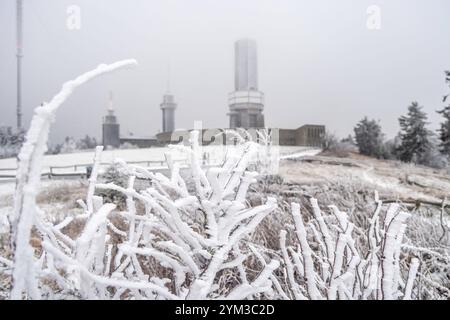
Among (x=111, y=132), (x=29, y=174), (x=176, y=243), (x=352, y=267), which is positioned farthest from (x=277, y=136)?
(x=29, y=174)

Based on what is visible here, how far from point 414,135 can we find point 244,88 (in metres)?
1.45

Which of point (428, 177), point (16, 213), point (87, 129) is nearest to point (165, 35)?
point (87, 129)

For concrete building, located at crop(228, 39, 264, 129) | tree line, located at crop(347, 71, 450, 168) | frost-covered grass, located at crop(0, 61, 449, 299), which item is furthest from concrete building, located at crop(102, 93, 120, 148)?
tree line, located at crop(347, 71, 450, 168)

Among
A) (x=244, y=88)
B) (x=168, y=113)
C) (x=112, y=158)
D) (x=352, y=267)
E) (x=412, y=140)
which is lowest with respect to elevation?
(x=352, y=267)

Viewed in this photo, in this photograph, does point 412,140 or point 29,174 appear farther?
point 412,140

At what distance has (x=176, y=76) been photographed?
182 centimetres

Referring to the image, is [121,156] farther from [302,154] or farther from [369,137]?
[369,137]

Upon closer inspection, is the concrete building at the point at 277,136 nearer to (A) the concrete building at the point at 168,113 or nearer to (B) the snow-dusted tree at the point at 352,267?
(A) the concrete building at the point at 168,113

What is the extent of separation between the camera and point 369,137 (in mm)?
2451

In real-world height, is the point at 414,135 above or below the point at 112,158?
above

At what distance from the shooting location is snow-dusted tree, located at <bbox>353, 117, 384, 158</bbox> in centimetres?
231

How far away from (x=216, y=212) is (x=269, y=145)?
1.78 meters

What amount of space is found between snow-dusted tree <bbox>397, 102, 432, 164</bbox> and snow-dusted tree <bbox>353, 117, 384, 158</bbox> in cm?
16

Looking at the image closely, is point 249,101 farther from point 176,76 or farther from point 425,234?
point 425,234
